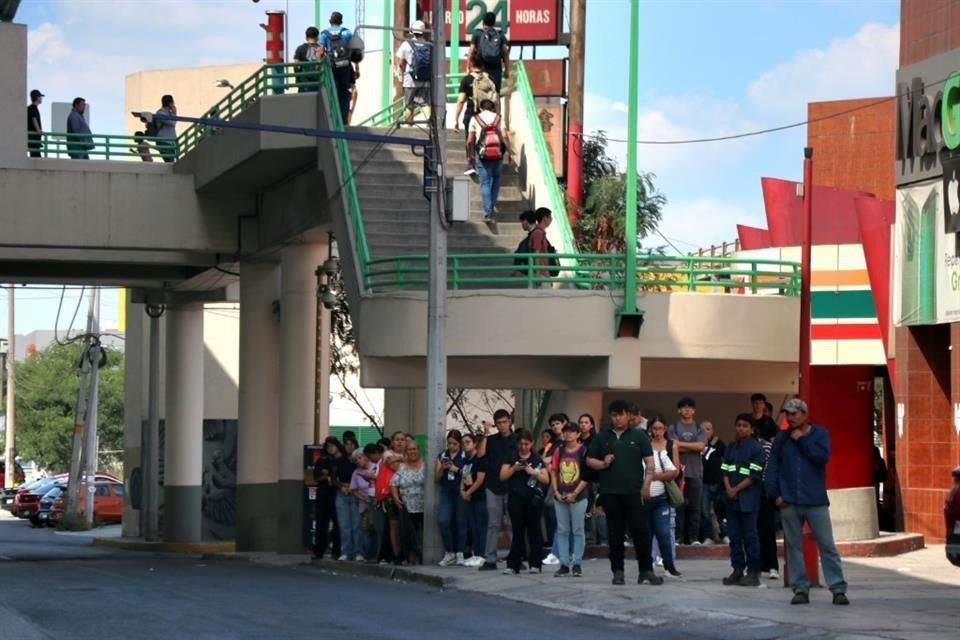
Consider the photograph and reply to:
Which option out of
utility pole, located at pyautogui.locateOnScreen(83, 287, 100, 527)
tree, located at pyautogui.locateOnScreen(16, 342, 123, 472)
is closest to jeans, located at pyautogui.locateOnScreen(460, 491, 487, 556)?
utility pole, located at pyautogui.locateOnScreen(83, 287, 100, 527)

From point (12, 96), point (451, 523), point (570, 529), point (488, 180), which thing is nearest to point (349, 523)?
point (451, 523)

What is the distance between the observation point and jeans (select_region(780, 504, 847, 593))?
15664 millimetres

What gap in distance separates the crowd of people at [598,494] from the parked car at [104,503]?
1199 inches

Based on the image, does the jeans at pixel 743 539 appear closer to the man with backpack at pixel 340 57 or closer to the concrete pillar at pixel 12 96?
the man with backpack at pixel 340 57

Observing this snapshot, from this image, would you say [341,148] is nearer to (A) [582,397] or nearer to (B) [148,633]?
(A) [582,397]

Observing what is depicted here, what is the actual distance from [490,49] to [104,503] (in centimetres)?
3128

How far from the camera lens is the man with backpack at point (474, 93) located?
27797 mm

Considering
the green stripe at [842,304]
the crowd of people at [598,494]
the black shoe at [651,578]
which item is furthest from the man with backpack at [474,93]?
the black shoe at [651,578]

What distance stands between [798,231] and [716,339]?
11994 millimetres

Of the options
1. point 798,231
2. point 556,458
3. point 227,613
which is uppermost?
point 798,231

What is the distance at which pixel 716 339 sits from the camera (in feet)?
86.2

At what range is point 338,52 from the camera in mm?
28656

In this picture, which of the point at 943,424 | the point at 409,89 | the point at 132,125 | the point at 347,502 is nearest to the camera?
the point at 347,502

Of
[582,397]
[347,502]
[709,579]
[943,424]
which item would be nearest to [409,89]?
[582,397]
